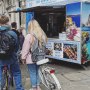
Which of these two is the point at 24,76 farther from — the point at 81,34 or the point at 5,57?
the point at 5,57

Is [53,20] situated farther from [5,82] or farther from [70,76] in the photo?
[5,82]

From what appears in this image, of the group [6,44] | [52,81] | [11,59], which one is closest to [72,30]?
[52,81]

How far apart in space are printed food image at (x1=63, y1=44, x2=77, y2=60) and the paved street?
0.46 meters

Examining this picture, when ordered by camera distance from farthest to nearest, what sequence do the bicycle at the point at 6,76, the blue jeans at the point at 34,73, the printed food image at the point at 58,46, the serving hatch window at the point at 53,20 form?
the serving hatch window at the point at 53,20 → the printed food image at the point at 58,46 → the blue jeans at the point at 34,73 → the bicycle at the point at 6,76

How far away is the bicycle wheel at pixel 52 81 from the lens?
6230 millimetres

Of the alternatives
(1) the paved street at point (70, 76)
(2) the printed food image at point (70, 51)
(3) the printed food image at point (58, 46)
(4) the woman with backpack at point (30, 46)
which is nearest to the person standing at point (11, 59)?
(4) the woman with backpack at point (30, 46)

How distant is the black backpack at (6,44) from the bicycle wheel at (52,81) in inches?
41.0

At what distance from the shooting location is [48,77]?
6562 millimetres

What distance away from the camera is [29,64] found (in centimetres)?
665

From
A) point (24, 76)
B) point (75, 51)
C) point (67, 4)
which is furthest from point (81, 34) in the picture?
point (24, 76)

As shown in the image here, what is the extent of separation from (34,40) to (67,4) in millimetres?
4807

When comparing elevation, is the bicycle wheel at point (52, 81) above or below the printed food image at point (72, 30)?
below

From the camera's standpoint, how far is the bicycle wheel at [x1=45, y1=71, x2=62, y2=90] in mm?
Answer: 6230

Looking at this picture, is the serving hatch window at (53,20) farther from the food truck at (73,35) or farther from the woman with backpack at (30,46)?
the woman with backpack at (30,46)
